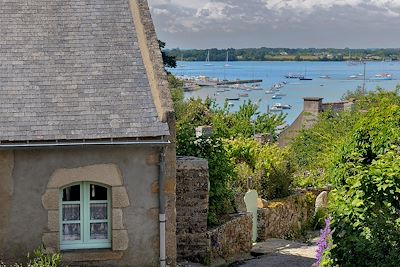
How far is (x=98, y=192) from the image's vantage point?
1137 centimetres

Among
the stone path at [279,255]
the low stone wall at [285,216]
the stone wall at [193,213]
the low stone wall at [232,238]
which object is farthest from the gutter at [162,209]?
the low stone wall at [285,216]

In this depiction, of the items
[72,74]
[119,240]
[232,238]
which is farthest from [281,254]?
[72,74]

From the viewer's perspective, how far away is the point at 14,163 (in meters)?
10.8

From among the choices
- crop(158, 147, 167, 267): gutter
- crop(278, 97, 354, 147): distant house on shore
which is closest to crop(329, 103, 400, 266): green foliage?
crop(158, 147, 167, 267): gutter

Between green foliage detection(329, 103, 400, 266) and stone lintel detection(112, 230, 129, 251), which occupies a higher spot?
green foliage detection(329, 103, 400, 266)

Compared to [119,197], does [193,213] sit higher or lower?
lower

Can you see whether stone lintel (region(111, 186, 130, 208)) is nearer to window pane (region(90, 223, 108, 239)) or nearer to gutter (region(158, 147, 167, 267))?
window pane (region(90, 223, 108, 239))

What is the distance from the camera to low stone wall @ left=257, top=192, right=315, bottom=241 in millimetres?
18906

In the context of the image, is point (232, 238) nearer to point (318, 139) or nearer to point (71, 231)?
point (71, 231)

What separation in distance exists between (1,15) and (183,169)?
16.1ft

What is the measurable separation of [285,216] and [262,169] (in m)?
1.68

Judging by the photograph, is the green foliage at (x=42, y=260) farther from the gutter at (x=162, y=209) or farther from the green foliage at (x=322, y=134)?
the green foliage at (x=322, y=134)

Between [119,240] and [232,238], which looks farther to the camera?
[232,238]

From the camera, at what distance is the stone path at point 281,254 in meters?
14.4
